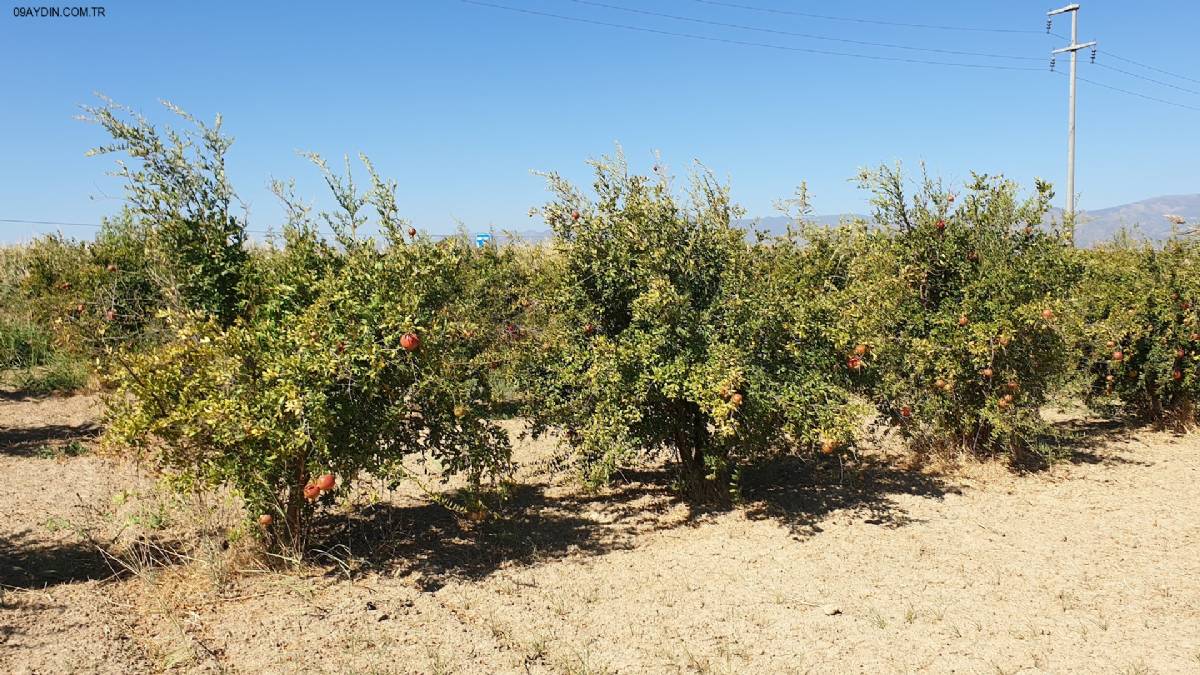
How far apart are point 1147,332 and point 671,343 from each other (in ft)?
19.8

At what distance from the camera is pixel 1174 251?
8680 mm

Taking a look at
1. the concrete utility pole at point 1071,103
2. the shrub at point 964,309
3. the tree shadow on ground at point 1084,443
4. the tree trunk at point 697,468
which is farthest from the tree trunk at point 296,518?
the concrete utility pole at point 1071,103

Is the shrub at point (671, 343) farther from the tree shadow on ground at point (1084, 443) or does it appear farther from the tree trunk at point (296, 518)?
the tree shadow on ground at point (1084, 443)

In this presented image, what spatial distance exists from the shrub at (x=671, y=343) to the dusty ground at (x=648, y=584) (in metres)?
0.79

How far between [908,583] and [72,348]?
974 cm

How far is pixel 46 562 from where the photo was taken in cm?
513

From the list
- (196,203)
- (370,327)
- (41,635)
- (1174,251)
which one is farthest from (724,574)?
(1174,251)

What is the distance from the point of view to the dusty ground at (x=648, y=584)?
392cm

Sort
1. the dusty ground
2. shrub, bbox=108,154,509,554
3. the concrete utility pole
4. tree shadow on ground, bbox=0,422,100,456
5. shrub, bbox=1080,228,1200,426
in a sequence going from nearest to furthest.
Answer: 1. the dusty ground
2. shrub, bbox=108,154,509,554
3. shrub, bbox=1080,228,1200,426
4. tree shadow on ground, bbox=0,422,100,456
5. the concrete utility pole

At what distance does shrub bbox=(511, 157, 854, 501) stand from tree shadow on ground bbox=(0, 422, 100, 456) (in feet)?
20.4

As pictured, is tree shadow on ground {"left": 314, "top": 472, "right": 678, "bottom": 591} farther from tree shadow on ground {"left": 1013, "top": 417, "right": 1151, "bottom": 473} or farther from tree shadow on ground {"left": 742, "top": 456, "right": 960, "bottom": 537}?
tree shadow on ground {"left": 1013, "top": 417, "right": 1151, "bottom": 473}

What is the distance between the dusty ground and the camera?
3.92 meters

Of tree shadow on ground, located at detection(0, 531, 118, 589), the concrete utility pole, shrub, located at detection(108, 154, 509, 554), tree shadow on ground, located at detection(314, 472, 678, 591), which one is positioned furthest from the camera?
the concrete utility pole

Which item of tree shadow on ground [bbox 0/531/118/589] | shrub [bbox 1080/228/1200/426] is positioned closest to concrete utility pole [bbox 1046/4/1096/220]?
shrub [bbox 1080/228/1200/426]
